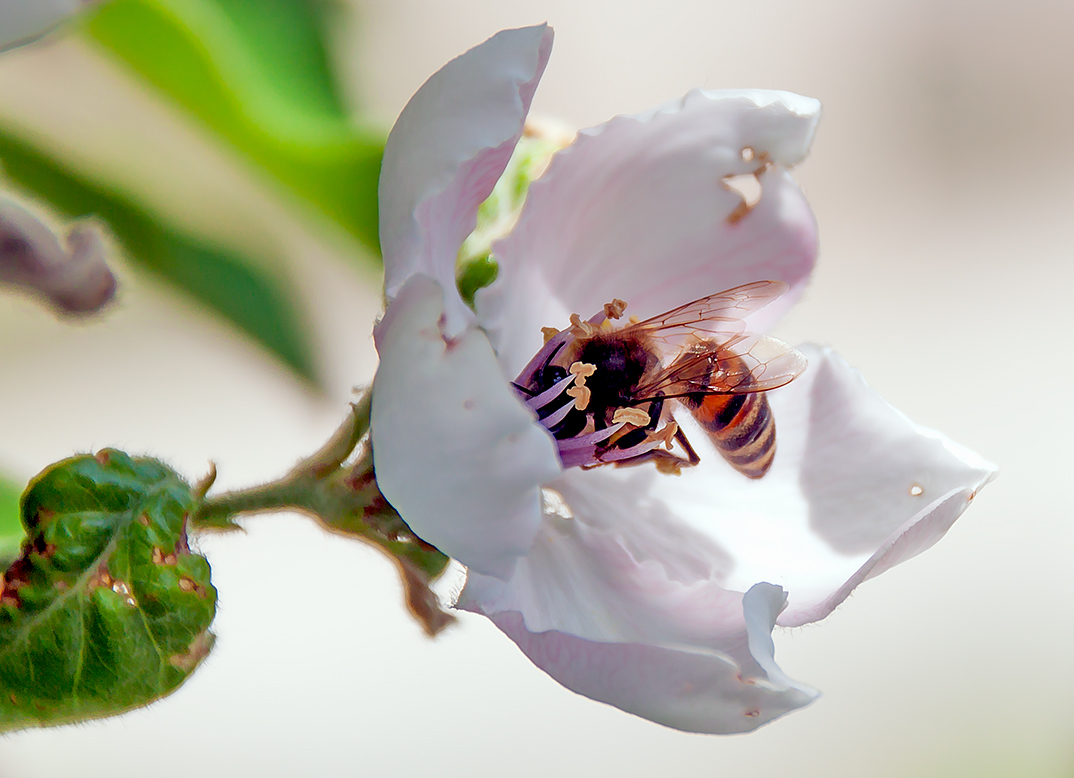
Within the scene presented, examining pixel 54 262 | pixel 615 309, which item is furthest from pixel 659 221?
pixel 54 262

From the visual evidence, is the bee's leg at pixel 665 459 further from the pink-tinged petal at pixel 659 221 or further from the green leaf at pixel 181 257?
the green leaf at pixel 181 257

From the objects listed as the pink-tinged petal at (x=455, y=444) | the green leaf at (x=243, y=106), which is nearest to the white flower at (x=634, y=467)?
the pink-tinged petal at (x=455, y=444)

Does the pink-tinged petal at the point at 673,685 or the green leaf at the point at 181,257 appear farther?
the green leaf at the point at 181,257

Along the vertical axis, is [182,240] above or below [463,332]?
below

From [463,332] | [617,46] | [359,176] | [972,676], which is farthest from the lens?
[617,46]

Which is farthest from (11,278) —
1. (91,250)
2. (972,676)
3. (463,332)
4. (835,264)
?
(835,264)

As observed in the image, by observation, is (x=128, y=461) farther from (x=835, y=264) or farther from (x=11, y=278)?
(x=835, y=264)
